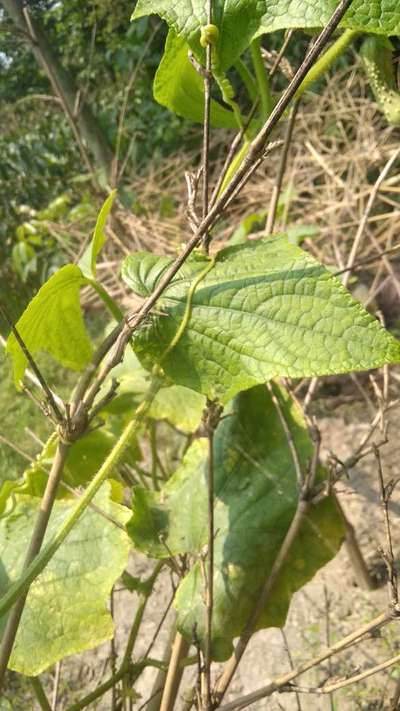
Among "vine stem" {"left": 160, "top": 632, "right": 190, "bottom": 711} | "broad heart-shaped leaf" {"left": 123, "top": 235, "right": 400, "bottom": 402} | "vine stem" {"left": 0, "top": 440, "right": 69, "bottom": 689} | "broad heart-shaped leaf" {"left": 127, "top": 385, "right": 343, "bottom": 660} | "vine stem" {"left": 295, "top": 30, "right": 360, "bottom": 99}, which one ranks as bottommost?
"vine stem" {"left": 160, "top": 632, "right": 190, "bottom": 711}

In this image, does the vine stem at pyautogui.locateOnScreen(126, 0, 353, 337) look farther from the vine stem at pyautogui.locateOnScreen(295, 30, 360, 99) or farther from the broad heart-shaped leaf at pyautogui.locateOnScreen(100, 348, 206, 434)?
the broad heart-shaped leaf at pyautogui.locateOnScreen(100, 348, 206, 434)

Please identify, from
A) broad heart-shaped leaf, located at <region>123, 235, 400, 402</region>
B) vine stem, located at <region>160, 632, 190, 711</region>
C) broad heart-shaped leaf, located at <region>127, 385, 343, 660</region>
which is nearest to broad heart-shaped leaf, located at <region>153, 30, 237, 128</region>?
broad heart-shaped leaf, located at <region>123, 235, 400, 402</region>

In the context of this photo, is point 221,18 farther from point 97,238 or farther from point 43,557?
point 43,557

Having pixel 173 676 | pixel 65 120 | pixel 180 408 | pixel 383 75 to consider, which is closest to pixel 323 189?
pixel 65 120

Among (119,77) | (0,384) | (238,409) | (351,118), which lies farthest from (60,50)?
(238,409)

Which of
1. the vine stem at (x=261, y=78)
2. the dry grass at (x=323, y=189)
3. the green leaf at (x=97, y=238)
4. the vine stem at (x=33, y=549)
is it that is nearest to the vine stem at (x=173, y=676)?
the vine stem at (x=33, y=549)
